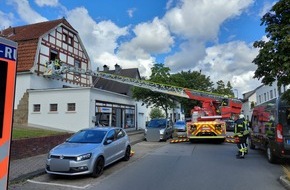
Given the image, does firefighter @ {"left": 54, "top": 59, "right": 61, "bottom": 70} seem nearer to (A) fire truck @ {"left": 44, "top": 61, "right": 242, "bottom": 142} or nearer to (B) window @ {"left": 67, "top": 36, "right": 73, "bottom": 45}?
(B) window @ {"left": 67, "top": 36, "right": 73, "bottom": 45}

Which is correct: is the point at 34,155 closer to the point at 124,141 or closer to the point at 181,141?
the point at 124,141

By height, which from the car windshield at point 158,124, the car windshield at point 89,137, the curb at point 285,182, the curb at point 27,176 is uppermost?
the car windshield at point 158,124

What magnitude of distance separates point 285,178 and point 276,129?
2615 mm

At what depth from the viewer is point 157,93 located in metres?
31.7

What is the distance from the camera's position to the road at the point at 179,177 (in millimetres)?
8125

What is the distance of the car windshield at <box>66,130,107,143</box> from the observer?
34.5 ft

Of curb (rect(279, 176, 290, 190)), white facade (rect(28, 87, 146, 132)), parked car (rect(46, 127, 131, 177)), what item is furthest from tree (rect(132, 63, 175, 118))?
curb (rect(279, 176, 290, 190))

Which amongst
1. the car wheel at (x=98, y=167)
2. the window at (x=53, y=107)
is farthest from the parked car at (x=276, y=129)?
the window at (x=53, y=107)

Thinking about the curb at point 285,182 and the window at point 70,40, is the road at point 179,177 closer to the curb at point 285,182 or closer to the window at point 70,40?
the curb at point 285,182

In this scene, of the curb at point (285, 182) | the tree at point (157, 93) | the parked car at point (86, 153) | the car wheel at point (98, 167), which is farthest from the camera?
the tree at point (157, 93)

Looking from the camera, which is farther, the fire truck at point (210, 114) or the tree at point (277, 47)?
the fire truck at point (210, 114)

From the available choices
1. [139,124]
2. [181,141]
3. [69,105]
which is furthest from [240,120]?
[139,124]

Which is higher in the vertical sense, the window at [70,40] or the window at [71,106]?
the window at [70,40]

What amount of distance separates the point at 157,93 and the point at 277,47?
75.8ft
